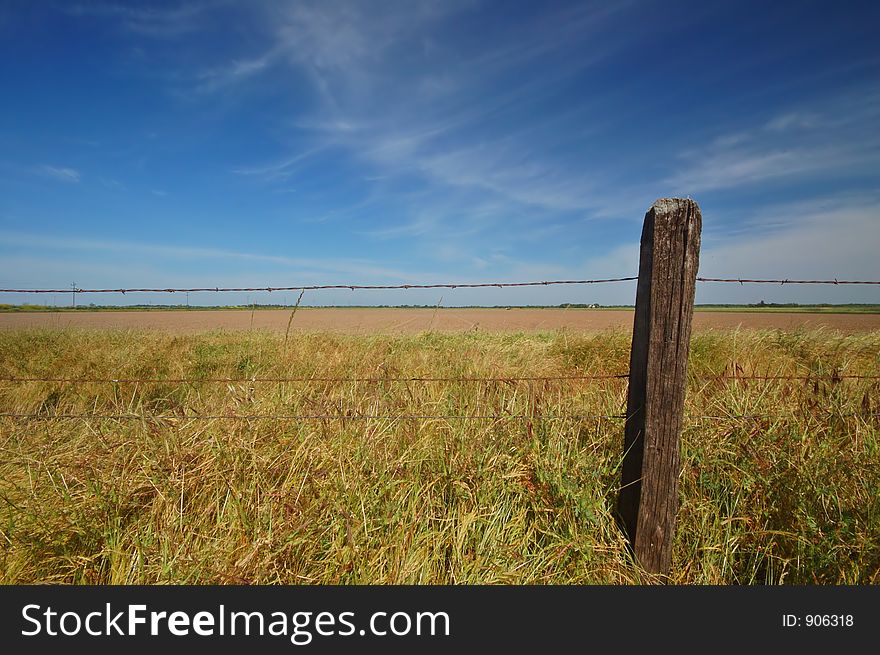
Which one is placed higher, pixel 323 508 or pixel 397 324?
pixel 397 324

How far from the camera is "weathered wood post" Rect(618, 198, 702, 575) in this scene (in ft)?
6.64

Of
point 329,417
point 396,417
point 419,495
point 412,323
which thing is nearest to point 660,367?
point 419,495

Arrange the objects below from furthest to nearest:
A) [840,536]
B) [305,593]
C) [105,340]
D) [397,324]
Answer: [397,324], [105,340], [840,536], [305,593]

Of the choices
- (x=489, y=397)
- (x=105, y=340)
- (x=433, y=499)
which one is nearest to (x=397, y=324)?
(x=105, y=340)

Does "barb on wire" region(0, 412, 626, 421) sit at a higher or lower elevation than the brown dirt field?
lower

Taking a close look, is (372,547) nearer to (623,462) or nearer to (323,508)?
(323,508)

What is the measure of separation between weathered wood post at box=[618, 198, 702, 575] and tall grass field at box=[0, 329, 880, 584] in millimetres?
190

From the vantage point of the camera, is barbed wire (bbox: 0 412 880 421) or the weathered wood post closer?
the weathered wood post

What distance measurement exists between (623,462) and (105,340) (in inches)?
372

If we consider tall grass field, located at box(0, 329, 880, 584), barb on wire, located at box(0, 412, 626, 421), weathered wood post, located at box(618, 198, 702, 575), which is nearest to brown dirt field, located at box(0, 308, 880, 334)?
barb on wire, located at box(0, 412, 626, 421)

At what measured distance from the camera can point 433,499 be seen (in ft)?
7.79

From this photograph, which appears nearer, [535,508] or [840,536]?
[840,536]

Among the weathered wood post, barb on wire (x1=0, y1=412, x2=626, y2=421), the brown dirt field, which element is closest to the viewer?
the weathered wood post

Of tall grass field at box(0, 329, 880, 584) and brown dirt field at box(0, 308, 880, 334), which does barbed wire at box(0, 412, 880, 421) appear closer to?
tall grass field at box(0, 329, 880, 584)
